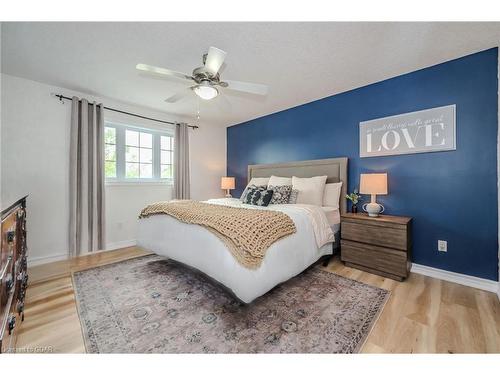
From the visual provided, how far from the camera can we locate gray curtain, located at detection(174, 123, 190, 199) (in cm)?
391

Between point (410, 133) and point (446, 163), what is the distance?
0.48 m

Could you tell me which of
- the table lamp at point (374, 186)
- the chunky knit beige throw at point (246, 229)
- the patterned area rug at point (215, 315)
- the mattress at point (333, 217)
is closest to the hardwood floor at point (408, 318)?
the patterned area rug at point (215, 315)

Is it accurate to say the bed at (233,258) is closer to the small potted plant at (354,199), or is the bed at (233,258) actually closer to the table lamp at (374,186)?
the small potted plant at (354,199)

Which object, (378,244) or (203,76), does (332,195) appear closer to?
(378,244)

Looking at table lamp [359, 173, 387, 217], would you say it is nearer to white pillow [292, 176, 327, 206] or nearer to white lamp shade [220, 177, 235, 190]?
white pillow [292, 176, 327, 206]

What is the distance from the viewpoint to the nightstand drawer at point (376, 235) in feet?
7.05

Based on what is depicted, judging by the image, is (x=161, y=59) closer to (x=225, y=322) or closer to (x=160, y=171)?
(x=160, y=171)

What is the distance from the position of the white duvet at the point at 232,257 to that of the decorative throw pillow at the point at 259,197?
1.95 feet

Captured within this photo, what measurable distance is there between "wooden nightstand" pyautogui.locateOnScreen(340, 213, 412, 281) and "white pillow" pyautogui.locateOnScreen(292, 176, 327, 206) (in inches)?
18.2

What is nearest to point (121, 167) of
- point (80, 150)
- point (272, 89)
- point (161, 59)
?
point (80, 150)

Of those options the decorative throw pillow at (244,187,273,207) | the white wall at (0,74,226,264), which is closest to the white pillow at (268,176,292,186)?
the decorative throw pillow at (244,187,273,207)

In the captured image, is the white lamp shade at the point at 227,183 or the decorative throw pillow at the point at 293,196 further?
the white lamp shade at the point at 227,183

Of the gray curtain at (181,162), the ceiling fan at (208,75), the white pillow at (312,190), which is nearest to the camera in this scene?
the ceiling fan at (208,75)

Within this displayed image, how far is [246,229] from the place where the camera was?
1.58 meters
